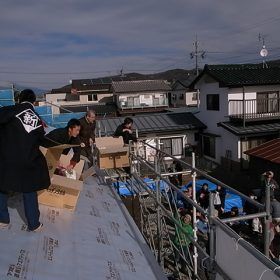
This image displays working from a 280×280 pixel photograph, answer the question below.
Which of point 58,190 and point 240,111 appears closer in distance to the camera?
point 58,190

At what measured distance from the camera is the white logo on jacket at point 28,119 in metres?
3.22

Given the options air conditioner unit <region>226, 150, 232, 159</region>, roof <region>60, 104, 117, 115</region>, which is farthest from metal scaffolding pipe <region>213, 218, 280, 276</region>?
roof <region>60, 104, 117, 115</region>

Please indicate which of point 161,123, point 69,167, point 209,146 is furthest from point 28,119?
point 209,146

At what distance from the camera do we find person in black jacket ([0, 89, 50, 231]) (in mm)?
3197

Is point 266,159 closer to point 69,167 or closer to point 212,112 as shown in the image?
point 212,112

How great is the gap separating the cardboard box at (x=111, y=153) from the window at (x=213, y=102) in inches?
599

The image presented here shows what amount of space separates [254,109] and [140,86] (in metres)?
19.2

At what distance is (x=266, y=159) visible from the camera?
15875 mm

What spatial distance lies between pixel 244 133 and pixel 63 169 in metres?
15.0

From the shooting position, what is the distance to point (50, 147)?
3.86 meters

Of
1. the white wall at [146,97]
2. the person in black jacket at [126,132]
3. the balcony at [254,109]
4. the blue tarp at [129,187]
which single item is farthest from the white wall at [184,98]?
the person in black jacket at [126,132]

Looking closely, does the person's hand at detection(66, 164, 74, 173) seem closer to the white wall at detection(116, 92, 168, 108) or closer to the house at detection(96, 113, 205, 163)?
the house at detection(96, 113, 205, 163)

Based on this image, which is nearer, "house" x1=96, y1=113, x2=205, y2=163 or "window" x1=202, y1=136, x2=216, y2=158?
"house" x1=96, y1=113, x2=205, y2=163

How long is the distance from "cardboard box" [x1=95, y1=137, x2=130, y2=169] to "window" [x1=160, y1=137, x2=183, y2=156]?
15.1 metres
